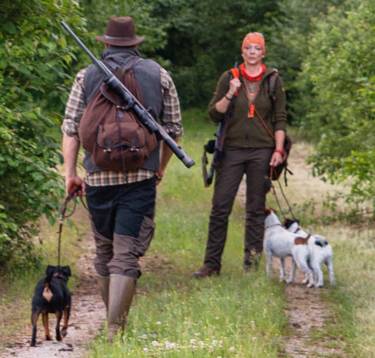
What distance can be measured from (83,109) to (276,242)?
12.0 ft

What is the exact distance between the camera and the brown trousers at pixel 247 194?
32.8ft

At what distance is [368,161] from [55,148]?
363 centimetres

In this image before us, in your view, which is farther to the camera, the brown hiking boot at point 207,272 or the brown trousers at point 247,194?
the brown hiking boot at point 207,272

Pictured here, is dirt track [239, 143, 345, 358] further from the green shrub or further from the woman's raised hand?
the green shrub

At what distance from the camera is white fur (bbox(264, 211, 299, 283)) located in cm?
999

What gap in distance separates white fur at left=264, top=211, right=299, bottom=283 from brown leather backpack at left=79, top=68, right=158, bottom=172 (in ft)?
11.8

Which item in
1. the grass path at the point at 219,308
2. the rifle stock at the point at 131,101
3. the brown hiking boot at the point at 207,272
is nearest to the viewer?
the grass path at the point at 219,308

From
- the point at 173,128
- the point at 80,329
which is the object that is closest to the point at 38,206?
the point at 80,329

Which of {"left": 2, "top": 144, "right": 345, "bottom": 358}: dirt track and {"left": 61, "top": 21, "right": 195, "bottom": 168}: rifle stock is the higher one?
{"left": 61, "top": 21, "right": 195, "bottom": 168}: rifle stock

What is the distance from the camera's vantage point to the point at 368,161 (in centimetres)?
1173

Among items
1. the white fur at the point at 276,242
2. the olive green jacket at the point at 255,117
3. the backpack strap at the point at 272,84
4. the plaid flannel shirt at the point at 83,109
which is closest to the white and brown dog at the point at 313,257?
the white fur at the point at 276,242

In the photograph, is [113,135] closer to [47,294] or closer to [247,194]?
[47,294]

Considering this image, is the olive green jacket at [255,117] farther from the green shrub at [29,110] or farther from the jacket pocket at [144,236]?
the jacket pocket at [144,236]

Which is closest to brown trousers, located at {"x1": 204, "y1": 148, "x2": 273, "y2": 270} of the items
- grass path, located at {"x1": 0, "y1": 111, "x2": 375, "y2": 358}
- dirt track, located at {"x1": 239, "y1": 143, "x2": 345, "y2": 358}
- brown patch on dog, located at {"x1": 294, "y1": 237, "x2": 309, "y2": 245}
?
grass path, located at {"x1": 0, "y1": 111, "x2": 375, "y2": 358}
